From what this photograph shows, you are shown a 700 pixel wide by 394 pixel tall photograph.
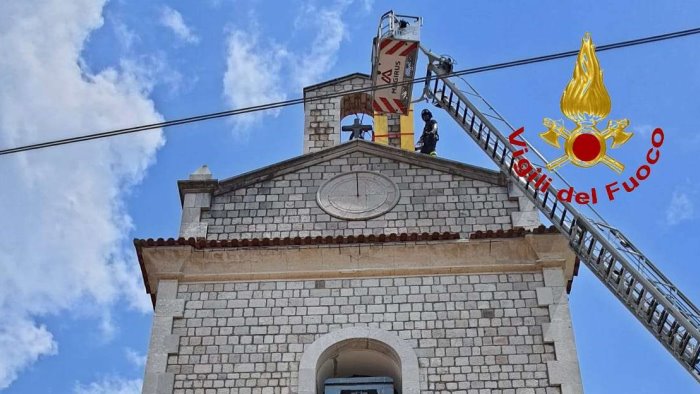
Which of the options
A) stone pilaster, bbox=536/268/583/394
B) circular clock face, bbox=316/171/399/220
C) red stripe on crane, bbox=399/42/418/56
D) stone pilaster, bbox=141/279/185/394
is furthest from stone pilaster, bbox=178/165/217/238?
stone pilaster, bbox=536/268/583/394

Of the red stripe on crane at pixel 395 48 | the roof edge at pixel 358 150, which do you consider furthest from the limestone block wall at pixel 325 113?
the red stripe on crane at pixel 395 48

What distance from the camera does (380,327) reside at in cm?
1379

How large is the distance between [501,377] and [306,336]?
2428mm

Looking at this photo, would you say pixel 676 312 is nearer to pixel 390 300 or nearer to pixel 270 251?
pixel 390 300

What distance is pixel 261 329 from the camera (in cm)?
1386

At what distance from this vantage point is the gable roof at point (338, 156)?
15.7 m

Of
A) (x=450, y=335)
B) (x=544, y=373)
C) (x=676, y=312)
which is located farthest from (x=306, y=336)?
(x=676, y=312)

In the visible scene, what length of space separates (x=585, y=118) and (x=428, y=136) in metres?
3.60

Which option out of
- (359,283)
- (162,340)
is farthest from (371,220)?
(162,340)

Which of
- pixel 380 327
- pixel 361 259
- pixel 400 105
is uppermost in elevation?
pixel 400 105

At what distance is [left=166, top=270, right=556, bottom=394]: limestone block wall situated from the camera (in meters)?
13.3

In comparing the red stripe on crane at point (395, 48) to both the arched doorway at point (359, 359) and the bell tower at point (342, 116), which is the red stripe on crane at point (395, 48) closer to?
the bell tower at point (342, 116)

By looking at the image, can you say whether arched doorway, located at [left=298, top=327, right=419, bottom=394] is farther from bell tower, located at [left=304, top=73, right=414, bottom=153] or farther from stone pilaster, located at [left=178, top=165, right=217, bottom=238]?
bell tower, located at [left=304, top=73, right=414, bottom=153]

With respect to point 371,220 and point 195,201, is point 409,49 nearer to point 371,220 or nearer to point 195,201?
point 371,220
